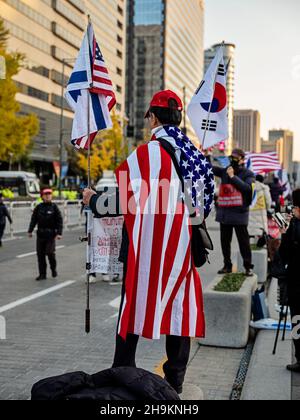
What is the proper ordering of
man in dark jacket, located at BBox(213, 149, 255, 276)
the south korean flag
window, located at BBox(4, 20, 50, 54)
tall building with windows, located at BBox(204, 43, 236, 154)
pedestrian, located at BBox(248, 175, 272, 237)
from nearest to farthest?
the south korean flag
man in dark jacket, located at BBox(213, 149, 255, 276)
tall building with windows, located at BBox(204, 43, 236, 154)
pedestrian, located at BBox(248, 175, 272, 237)
window, located at BBox(4, 20, 50, 54)

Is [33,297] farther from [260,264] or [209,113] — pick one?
[209,113]

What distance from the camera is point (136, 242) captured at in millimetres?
3715

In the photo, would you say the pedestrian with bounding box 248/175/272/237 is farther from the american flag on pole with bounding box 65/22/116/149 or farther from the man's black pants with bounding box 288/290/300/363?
the american flag on pole with bounding box 65/22/116/149

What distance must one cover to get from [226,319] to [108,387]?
3523 millimetres

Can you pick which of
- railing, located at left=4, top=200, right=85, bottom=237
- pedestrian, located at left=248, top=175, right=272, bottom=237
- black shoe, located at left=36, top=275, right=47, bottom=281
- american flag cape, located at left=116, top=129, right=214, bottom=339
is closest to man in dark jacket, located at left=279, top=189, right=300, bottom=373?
american flag cape, located at left=116, top=129, right=214, bottom=339

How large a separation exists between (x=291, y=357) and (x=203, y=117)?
2.55 m

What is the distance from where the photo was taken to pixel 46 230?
11.6 meters

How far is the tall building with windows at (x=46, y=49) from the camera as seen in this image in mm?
65312

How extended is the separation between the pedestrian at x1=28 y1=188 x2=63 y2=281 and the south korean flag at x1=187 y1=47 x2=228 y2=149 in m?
5.96

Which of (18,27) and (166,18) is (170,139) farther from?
(166,18)

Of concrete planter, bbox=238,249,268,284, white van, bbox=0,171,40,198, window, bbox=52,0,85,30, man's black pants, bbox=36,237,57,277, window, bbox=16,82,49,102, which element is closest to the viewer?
concrete planter, bbox=238,249,268,284

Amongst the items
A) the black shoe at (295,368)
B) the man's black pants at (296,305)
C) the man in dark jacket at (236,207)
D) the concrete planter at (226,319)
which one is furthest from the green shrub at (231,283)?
the black shoe at (295,368)

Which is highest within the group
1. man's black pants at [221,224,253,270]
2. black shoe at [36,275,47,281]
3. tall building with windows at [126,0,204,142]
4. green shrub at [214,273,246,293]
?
tall building with windows at [126,0,204,142]

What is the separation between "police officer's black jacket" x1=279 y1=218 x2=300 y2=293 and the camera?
5.20 metres
